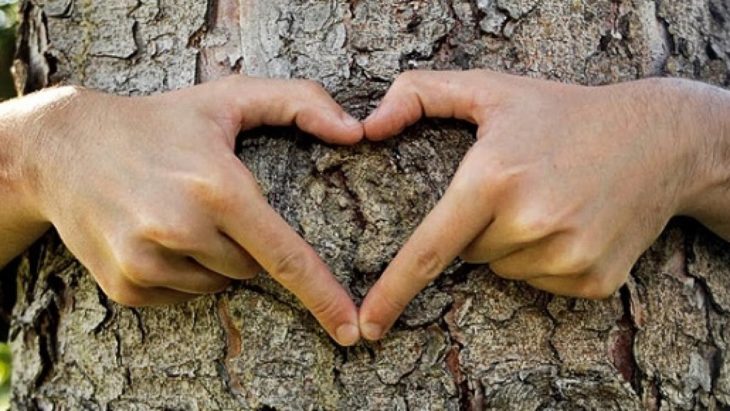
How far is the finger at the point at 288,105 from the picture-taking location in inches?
54.2

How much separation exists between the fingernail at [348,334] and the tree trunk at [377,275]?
42mm

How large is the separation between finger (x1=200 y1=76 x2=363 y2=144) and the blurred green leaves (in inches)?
39.3

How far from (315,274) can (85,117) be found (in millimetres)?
362

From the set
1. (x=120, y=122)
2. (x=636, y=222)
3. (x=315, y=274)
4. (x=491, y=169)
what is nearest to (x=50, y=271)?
(x=120, y=122)

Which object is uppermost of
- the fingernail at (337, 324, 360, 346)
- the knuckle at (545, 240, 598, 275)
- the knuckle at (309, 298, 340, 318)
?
the knuckle at (545, 240, 598, 275)

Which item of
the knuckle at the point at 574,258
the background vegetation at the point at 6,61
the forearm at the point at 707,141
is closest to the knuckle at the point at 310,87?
the knuckle at the point at 574,258

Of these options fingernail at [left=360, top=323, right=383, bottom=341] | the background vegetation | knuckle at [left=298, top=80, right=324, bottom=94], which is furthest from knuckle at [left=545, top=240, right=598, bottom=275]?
the background vegetation

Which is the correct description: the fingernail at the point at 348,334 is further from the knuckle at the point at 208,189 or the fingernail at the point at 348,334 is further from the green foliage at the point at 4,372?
the green foliage at the point at 4,372

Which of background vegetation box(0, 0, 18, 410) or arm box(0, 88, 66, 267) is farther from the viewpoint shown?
background vegetation box(0, 0, 18, 410)

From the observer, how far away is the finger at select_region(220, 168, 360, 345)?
1299 mm

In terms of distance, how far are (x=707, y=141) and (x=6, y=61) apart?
1.48 m

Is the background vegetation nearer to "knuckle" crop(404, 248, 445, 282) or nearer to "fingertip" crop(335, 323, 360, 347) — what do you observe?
"fingertip" crop(335, 323, 360, 347)

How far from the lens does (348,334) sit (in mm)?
1366

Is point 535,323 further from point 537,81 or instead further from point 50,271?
point 50,271
